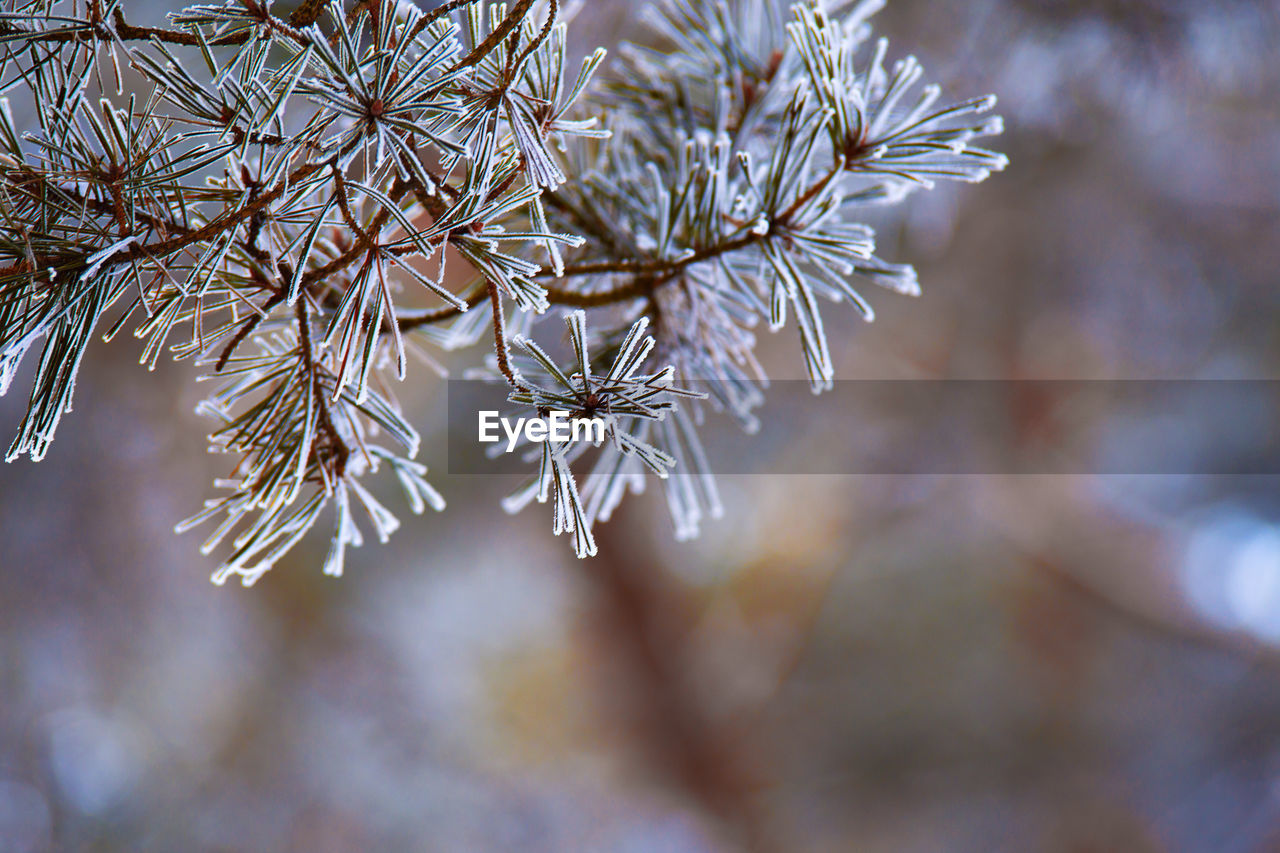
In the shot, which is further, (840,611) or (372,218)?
(840,611)

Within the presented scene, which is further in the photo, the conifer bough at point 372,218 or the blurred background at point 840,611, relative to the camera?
the blurred background at point 840,611

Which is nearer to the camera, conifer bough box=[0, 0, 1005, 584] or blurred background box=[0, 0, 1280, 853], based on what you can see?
conifer bough box=[0, 0, 1005, 584]

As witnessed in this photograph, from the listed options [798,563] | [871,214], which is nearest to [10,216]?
[871,214]

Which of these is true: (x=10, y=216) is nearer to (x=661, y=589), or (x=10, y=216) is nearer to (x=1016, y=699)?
(x=661, y=589)
